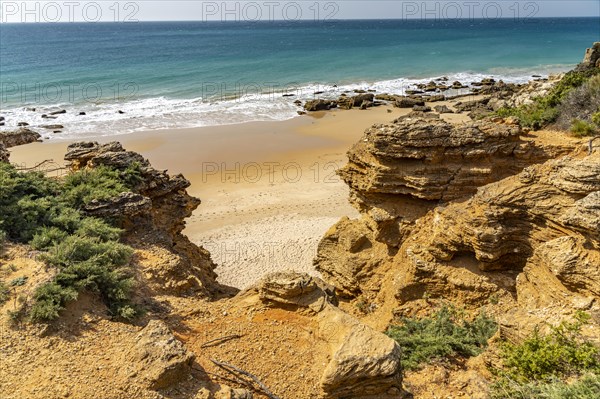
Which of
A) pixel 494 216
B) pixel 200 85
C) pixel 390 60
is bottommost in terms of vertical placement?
pixel 494 216

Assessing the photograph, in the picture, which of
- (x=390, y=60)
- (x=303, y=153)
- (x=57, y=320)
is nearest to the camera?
(x=57, y=320)

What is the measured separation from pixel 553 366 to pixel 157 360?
5.75 meters

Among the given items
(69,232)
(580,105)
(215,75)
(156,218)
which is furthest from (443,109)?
(69,232)

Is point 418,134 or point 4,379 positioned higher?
point 418,134

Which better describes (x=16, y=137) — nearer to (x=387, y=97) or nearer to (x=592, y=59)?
(x=592, y=59)

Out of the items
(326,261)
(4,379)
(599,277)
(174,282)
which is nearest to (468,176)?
(599,277)

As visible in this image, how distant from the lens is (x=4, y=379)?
19.9ft

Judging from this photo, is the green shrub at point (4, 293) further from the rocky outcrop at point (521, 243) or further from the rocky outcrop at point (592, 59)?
the rocky outcrop at point (592, 59)

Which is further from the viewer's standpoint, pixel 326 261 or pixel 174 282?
pixel 326 261

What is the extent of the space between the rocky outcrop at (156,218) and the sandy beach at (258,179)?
3983mm

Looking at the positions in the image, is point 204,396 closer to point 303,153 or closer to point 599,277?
point 599,277

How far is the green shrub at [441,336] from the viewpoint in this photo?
816cm

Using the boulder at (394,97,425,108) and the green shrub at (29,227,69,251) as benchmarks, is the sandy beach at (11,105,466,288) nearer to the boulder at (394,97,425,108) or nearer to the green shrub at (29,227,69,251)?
the boulder at (394,97,425,108)

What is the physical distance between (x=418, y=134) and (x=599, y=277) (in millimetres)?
5081
